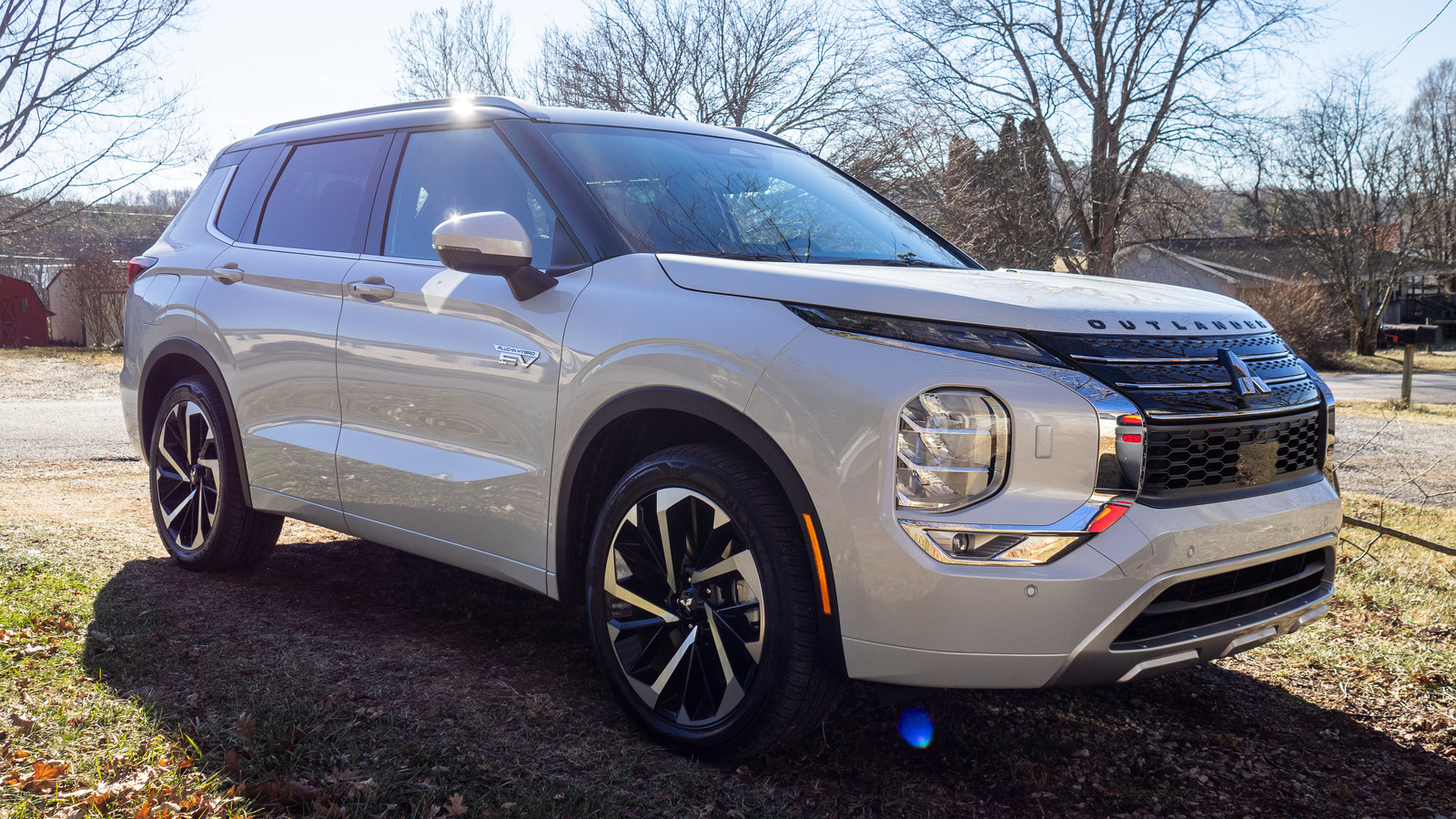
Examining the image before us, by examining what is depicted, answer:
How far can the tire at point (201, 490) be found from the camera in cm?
468

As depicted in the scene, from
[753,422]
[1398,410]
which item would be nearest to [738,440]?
[753,422]

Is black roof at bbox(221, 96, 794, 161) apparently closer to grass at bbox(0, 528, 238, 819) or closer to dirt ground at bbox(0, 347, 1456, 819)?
dirt ground at bbox(0, 347, 1456, 819)

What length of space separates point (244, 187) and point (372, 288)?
5.17ft

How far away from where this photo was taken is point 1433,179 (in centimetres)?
4706

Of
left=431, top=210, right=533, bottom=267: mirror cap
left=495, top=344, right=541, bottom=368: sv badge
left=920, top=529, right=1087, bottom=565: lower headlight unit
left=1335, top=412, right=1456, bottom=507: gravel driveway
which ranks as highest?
left=431, top=210, right=533, bottom=267: mirror cap

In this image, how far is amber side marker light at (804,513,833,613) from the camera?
2.66 m

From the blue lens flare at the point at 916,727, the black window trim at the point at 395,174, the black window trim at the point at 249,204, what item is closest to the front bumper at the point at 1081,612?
the blue lens flare at the point at 916,727

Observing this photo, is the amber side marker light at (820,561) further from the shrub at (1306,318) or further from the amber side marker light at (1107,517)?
the shrub at (1306,318)

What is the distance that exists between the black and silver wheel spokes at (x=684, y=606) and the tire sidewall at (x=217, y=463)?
2.33m

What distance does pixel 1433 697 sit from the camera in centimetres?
369

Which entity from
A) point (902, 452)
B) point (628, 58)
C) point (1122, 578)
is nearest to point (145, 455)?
point (902, 452)

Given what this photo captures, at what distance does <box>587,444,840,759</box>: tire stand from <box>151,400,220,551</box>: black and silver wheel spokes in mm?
2414

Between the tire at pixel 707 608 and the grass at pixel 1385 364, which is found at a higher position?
the tire at pixel 707 608

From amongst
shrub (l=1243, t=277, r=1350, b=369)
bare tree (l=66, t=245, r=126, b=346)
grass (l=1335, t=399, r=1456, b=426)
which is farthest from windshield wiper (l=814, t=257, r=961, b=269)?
bare tree (l=66, t=245, r=126, b=346)
